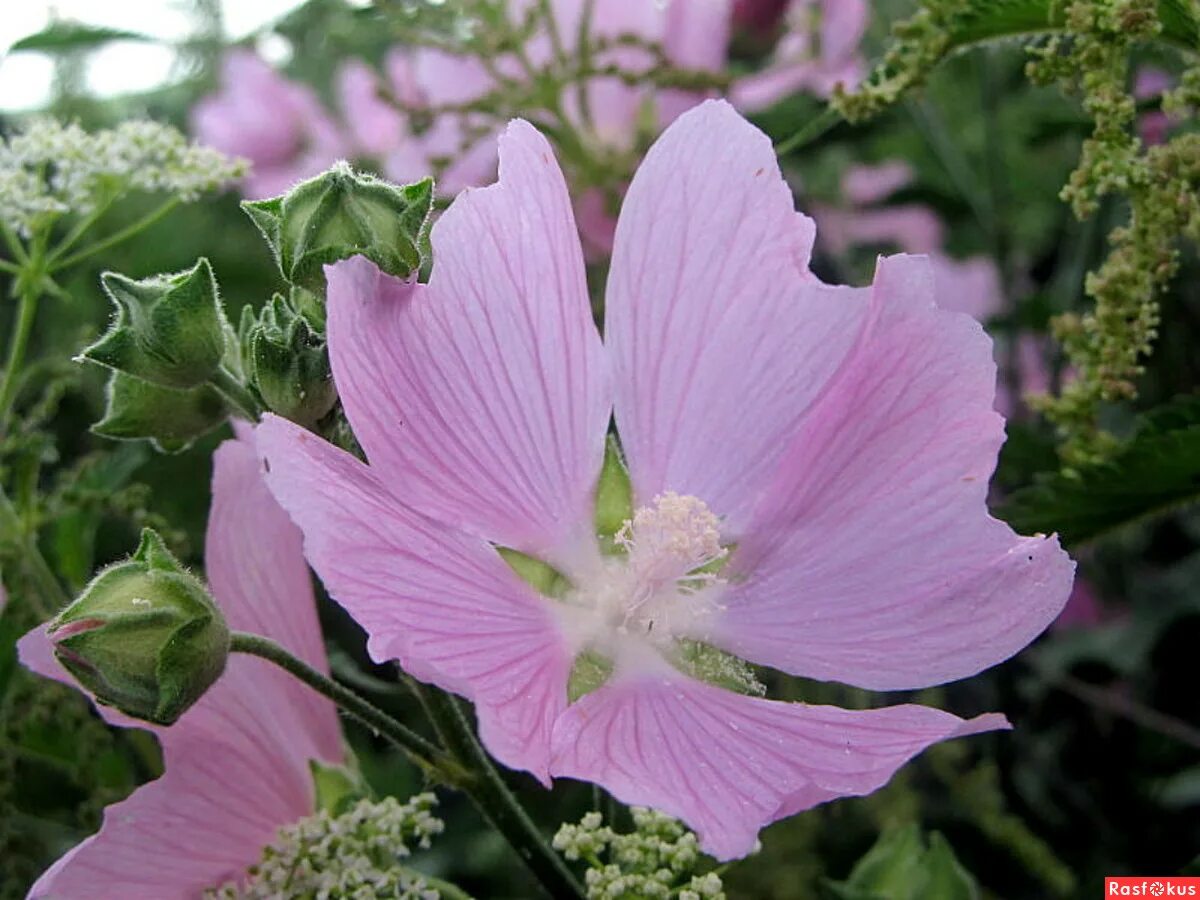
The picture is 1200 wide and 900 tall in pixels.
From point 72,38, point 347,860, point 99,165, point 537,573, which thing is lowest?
point 347,860

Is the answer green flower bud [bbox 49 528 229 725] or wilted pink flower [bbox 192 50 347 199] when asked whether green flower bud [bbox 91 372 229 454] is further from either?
wilted pink flower [bbox 192 50 347 199]

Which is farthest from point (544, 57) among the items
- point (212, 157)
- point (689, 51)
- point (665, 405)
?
point (665, 405)

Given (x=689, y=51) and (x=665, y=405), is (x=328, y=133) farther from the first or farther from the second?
(x=665, y=405)

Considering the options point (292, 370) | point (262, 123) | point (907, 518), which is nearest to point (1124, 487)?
point (907, 518)

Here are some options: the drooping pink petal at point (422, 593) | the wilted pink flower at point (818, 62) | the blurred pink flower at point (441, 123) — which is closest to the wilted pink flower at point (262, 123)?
the blurred pink flower at point (441, 123)

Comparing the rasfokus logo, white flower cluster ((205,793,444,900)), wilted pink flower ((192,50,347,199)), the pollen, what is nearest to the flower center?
the pollen

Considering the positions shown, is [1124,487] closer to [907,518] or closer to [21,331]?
[907,518]

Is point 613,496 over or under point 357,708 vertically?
over
